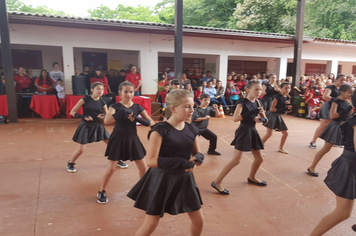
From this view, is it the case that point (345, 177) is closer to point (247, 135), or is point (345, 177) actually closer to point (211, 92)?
point (247, 135)

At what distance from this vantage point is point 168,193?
2.22 m

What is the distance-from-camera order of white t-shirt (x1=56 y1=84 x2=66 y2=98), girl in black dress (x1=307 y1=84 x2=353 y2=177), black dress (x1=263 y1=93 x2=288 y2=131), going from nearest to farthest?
girl in black dress (x1=307 y1=84 x2=353 y2=177)
black dress (x1=263 y1=93 x2=288 y2=131)
white t-shirt (x1=56 y1=84 x2=66 y2=98)

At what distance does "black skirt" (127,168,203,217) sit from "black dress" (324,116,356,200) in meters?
1.29

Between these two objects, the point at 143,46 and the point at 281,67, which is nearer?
the point at 143,46

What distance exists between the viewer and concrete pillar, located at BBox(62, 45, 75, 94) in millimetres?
10023

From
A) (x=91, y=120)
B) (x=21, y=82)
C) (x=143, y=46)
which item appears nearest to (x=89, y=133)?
(x=91, y=120)

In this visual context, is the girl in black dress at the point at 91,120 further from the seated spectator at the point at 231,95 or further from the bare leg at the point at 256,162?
the seated spectator at the point at 231,95

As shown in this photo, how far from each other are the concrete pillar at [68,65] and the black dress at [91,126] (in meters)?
6.39

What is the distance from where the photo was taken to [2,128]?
26.8ft

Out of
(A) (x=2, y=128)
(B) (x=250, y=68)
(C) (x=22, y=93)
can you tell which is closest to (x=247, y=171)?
(A) (x=2, y=128)

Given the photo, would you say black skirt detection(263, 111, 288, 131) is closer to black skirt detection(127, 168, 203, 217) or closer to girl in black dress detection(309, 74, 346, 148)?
girl in black dress detection(309, 74, 346, 148)

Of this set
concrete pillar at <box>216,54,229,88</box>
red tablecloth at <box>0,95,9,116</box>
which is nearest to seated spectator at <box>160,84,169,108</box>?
concrete pillar at <box>216,54,229,88</box>

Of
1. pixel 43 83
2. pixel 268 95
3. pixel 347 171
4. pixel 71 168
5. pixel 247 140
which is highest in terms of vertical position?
pixel 43 83

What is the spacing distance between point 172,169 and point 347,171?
1593 mm
